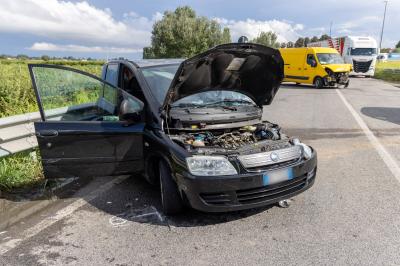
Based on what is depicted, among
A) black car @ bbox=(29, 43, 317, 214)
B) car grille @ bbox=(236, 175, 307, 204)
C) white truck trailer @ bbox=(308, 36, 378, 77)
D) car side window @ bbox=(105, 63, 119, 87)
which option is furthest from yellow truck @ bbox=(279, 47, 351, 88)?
car grille @ bbox=(236, 175, 307, 204)

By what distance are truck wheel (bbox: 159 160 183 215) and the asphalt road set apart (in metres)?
0.13

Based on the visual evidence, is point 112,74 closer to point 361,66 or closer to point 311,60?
point 311,60

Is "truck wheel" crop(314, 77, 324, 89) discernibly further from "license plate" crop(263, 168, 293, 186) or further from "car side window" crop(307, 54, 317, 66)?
"license plate" crop(263, 168, 293, 186)

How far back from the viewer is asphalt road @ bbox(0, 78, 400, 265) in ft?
9.93

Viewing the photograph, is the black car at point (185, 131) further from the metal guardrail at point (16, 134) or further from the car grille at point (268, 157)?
the metal guardrail at point (16, 134)

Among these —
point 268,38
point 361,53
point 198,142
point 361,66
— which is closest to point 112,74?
point 198,142

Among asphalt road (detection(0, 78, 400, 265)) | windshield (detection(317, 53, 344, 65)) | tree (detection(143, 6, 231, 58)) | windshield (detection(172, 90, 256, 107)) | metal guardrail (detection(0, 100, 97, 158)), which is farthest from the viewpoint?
tree (detection(143, 6, 231, 58))

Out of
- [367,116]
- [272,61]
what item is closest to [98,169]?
A: [272,61]

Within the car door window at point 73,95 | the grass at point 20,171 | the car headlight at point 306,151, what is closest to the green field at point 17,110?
the grass at point 20,171

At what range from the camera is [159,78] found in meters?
4.52

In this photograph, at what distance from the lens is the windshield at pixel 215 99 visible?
425 cm

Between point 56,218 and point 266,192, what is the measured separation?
229 cm

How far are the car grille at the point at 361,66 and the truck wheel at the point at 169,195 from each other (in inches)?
1098

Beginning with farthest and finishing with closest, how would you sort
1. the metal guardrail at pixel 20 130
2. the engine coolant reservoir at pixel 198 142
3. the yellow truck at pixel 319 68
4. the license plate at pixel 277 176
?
the yellow truck at pixel 319 68
the metal guardrail at pixel 20 130
the engine coolant reservoir at pixel 198 142
the license plate at pixel 277 176
